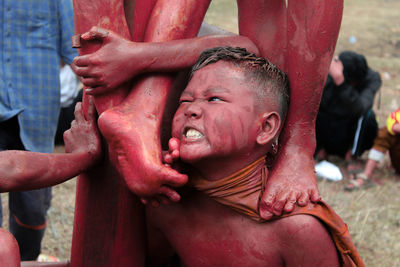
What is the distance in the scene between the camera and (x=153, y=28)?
1.21 metres

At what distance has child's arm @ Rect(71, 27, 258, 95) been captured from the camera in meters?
1.12

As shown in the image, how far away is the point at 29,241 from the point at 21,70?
738mm

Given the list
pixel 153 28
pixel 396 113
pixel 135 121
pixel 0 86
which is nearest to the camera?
pixel 135 121

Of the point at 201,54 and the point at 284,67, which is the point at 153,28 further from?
the point at 284,67

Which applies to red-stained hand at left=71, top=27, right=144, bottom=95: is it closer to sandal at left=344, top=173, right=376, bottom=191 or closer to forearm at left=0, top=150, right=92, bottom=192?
forearm at left=0, top=150, right=92, bottom=192

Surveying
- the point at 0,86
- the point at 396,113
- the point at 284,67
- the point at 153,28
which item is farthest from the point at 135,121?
the point at 396,113

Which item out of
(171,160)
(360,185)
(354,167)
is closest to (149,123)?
(171,160)

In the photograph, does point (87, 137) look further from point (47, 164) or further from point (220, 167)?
point (220, 167)

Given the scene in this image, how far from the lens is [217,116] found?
1075mm

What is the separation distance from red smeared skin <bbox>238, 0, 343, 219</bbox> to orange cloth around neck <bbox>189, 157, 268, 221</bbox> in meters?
0.03

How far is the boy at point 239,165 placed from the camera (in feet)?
3.56

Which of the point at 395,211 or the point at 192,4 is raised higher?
the point at 192,4

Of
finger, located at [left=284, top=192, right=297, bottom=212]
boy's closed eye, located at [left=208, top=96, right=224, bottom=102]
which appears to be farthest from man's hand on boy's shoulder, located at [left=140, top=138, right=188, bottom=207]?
finger, located at [left=284, top=192, right=297, bottom=212]

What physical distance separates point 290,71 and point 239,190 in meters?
0.30
